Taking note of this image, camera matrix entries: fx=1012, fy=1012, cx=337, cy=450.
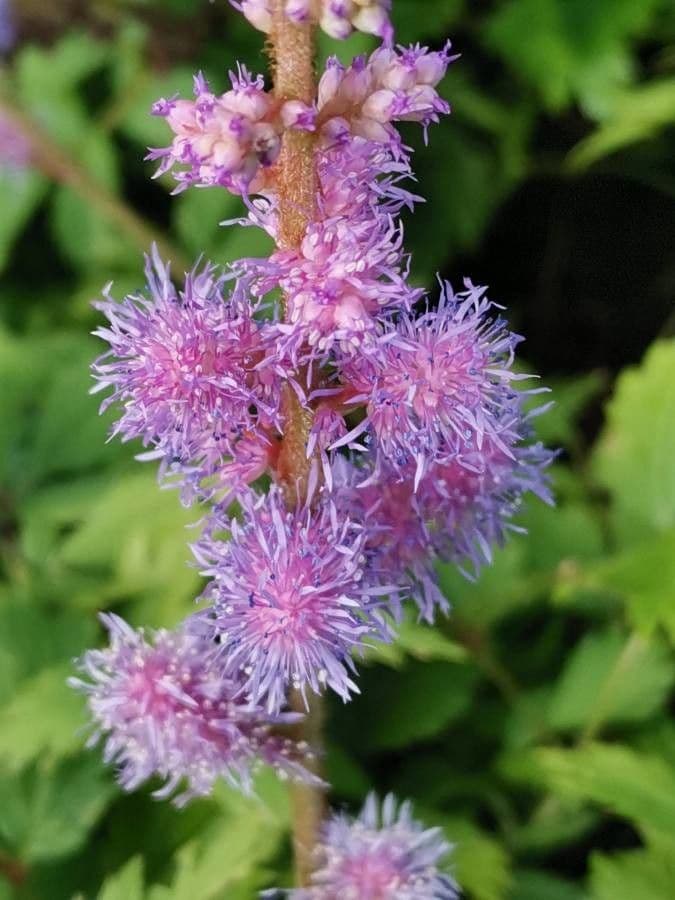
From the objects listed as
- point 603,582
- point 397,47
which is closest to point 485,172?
point 603,582

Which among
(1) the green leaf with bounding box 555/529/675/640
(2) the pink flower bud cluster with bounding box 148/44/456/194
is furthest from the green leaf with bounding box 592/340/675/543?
(2) the pink flower bud cluster with bounding box 148/44/456/194

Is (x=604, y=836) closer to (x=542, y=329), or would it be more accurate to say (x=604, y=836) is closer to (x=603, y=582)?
(x=603, y=582)

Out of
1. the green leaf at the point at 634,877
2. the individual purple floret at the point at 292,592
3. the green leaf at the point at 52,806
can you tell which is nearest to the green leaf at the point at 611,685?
the green leaf at the point at 634,877

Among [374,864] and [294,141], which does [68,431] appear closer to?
[374,864]

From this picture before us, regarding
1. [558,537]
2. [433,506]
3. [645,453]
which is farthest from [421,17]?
[433,506]

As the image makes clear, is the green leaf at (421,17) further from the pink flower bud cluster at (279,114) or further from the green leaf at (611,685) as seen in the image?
the pink flower bud cluster at (279,114)

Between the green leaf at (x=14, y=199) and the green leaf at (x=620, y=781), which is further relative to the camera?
the green leaf at (x=14, y=199)
